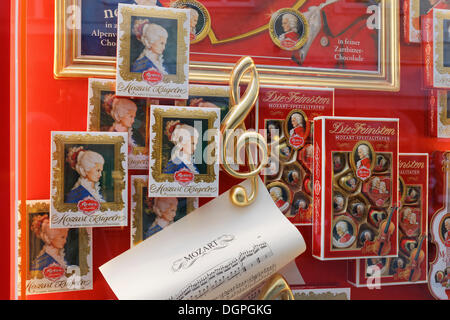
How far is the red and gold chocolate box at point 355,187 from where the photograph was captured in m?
0.55

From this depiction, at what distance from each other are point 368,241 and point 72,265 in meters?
0.39

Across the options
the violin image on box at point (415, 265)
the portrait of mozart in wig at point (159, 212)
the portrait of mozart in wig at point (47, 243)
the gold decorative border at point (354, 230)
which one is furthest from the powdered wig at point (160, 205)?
the violin image on box at point (415, 265)

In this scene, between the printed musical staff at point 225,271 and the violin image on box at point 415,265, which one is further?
the violin image on box at point 415,265

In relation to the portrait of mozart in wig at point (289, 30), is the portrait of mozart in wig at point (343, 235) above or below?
below

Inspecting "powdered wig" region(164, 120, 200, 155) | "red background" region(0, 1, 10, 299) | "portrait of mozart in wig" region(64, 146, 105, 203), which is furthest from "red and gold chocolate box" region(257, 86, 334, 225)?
"red background" region(0, 1, 10, 299)

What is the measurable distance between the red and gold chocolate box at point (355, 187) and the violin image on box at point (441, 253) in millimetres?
74

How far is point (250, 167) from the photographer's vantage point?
1.76 ft

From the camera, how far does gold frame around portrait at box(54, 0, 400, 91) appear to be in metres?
0.50

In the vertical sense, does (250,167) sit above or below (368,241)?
above

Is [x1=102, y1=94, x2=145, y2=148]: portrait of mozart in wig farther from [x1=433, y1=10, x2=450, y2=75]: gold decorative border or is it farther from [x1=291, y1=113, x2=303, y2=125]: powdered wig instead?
[x1=433, y1=10, x2=450, y2=75]: gold decorative border

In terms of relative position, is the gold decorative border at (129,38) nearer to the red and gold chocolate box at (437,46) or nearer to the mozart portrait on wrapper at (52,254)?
the mozart portrait on wrapper at (52,254)
